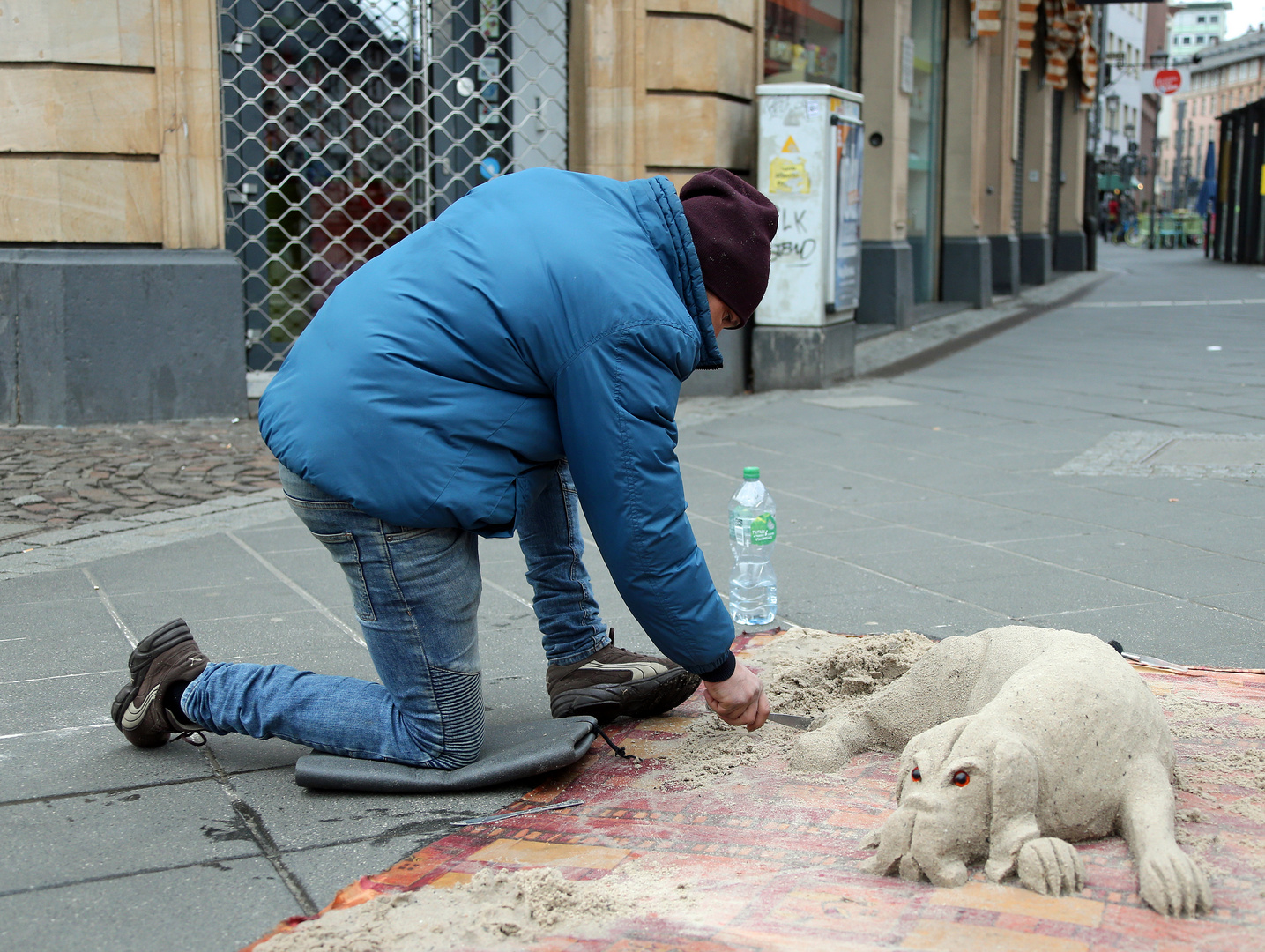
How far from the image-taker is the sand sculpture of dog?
7.12 feet

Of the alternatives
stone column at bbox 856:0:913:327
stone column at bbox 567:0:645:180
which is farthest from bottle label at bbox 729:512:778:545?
stone column at bbox 856:0:913:327

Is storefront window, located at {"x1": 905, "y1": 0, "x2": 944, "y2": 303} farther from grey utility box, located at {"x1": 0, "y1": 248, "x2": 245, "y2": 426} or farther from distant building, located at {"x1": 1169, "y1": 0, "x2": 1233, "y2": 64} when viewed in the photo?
distant building, located at {"x1": 1169, "y1": 0, "x2": 1233, "y2": 64}

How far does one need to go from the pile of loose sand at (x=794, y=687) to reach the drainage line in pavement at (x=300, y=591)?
1274mm

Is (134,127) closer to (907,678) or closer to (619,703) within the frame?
(619,703)

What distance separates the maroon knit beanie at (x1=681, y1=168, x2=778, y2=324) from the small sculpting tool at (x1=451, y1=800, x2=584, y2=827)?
43.5 inches

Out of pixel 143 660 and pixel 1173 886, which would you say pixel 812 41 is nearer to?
pixel 143 660

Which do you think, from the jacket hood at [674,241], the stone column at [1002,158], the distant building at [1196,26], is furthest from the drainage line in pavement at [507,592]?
the distant building at [1196,26]

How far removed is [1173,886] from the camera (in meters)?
2.08

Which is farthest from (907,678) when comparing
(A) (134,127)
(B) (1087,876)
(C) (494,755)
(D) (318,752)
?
(A) (134,127)

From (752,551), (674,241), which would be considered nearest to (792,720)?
(674,241)

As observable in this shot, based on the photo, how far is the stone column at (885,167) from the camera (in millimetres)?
12297

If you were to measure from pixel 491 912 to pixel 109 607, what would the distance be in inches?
102

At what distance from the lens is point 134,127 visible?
296 inches

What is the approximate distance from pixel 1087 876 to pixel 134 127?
7.10 m
